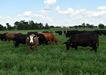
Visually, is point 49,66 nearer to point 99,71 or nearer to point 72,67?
point 72,67

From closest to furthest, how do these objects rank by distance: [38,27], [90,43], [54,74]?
[54,74]
[90,43]
[38,27]

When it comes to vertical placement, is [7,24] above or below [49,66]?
above

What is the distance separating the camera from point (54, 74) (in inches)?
159

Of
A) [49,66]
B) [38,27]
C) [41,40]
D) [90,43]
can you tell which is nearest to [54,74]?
[49,66]

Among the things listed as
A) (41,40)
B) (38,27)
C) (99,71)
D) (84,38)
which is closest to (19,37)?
(41,40)

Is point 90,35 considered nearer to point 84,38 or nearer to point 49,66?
point 84,38

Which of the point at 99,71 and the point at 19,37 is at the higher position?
the point at 19,37

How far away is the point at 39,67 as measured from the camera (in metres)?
4.78

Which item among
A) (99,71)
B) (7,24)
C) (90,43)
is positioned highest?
(7,24)

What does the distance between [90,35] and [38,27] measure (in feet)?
328

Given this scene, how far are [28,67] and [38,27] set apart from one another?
10289cm

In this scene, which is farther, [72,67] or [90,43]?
[90,43]

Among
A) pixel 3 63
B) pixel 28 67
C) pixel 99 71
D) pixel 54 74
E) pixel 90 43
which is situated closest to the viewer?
pixel 54 74

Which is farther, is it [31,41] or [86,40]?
[86,40]
